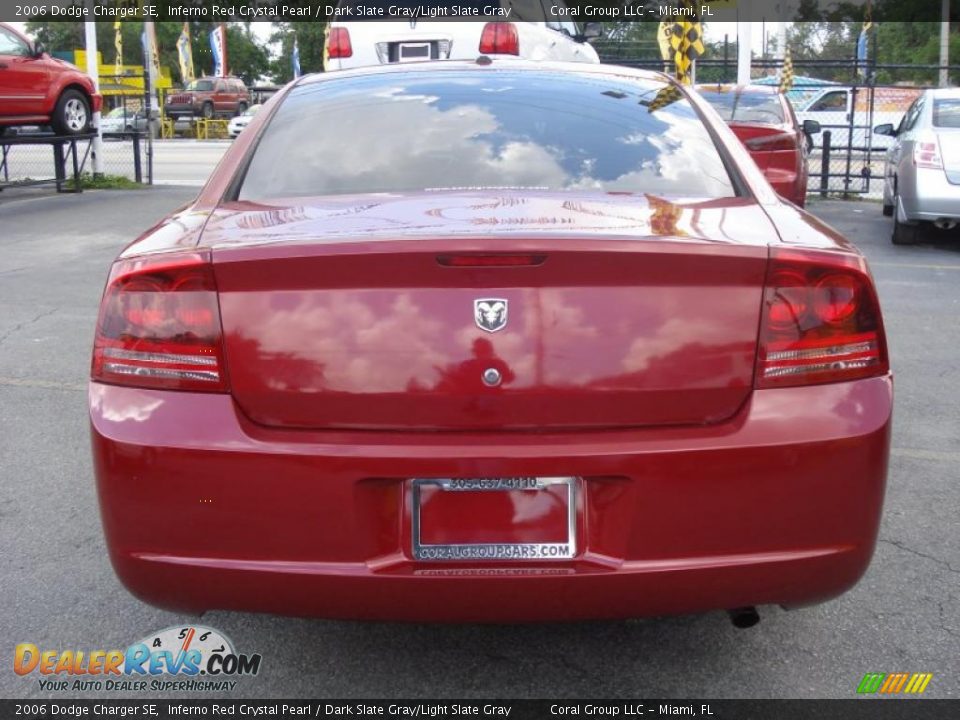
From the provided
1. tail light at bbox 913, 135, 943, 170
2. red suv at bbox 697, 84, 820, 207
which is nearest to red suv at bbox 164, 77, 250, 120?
red suv at bbox 697, 84, 820, 207

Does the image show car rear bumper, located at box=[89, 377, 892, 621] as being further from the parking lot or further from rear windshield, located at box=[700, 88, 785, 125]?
rear windshield, located at box=[700, 88, 785, 125]

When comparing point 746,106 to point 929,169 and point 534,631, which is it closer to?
point 929,169

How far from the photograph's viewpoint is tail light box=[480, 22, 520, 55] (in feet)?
29.0

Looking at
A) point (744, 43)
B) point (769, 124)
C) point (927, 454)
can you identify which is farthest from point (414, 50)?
point (744, 43)

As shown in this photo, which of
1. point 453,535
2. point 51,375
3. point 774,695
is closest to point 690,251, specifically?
point 453,535

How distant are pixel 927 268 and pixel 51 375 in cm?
766

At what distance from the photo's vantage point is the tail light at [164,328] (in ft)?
8.55

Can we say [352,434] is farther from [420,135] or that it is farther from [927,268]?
[927,268]

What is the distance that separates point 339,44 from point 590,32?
290 centimetres

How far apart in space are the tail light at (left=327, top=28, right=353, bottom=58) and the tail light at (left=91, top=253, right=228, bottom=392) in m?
8.09

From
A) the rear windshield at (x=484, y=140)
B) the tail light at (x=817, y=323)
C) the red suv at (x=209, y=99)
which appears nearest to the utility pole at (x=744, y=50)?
the rear windshield at (x=484, y=140)

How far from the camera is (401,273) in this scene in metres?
2.53

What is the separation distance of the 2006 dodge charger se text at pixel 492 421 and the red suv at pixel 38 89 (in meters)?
14.1

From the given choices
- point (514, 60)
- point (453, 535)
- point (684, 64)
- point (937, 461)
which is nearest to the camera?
point (453, 535)
